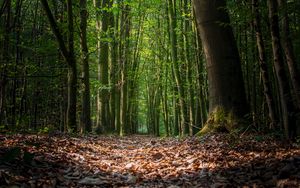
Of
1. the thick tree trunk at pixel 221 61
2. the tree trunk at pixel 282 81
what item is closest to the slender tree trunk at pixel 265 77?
the tree trunk at pixel 282 81

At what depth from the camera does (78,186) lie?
15.6 ft

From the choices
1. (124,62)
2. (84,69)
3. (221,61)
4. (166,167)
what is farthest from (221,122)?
(124,62)

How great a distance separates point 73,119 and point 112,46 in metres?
11.6

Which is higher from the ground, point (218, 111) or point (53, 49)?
point (53, 49)

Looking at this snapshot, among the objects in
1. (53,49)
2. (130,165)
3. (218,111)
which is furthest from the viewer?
(53,49)

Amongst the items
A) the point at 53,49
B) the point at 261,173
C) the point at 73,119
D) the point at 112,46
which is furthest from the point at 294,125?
the point at 112,46

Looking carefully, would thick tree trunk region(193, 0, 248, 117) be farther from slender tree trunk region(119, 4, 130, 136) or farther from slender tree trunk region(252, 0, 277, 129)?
slender tree trunk region(119, 4, 130, 136)

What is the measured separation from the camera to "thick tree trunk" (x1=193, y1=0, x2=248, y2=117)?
9523 millimetres

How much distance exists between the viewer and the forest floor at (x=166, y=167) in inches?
173

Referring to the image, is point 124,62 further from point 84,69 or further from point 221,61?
point 221,61

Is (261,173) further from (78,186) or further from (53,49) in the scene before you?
(53,49)

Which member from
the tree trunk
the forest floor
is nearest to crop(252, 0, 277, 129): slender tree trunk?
the forest floor

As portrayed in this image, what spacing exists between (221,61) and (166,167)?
14.6 ft

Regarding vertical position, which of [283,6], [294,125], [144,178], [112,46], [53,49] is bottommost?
[144,178]
